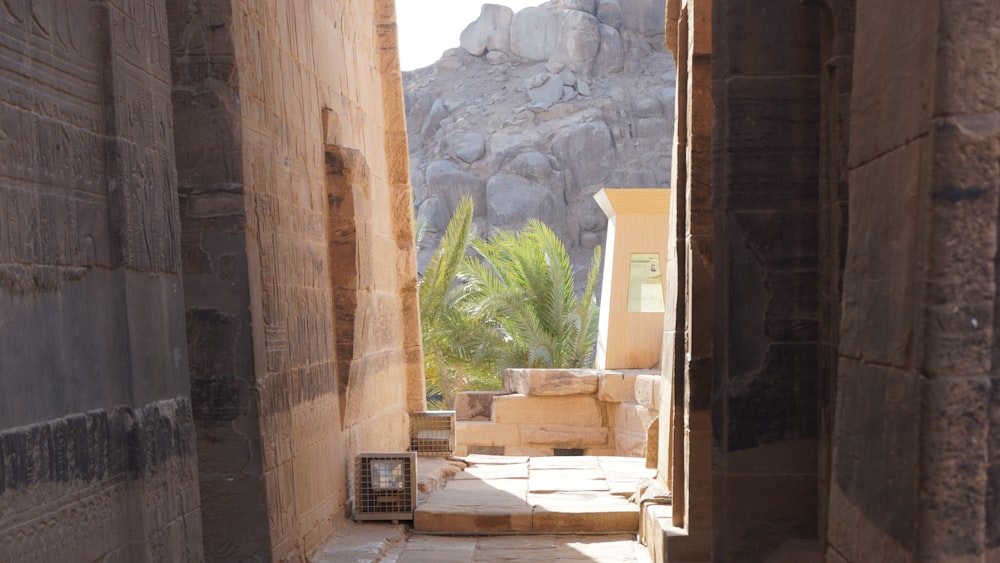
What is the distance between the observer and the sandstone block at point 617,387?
11844 millimetres

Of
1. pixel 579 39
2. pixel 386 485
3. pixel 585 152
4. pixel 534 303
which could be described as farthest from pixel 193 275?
pixel 579 39

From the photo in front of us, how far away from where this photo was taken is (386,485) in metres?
6.67

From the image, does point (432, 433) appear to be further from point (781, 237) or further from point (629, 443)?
point (781, 237)

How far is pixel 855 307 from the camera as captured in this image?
2.70 meters

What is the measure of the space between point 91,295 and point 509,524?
4233 mm

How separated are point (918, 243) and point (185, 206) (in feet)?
12.0

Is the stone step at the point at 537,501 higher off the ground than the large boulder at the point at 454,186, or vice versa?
the large boulder at the point at 454,186

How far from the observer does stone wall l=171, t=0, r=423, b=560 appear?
472 centimetres

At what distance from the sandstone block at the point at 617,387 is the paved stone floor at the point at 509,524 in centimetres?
364

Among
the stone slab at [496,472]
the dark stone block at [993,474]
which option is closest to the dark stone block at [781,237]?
the dark stone block at [993,474]

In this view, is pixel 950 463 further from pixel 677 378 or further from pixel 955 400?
pixel 677 378

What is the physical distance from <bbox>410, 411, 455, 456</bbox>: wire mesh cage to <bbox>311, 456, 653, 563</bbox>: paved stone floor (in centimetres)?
75

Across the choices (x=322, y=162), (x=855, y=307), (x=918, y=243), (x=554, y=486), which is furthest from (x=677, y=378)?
(x=918, y=243)

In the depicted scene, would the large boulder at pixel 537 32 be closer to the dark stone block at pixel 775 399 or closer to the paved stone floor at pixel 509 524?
the paved stone floor at pixel 509 524
